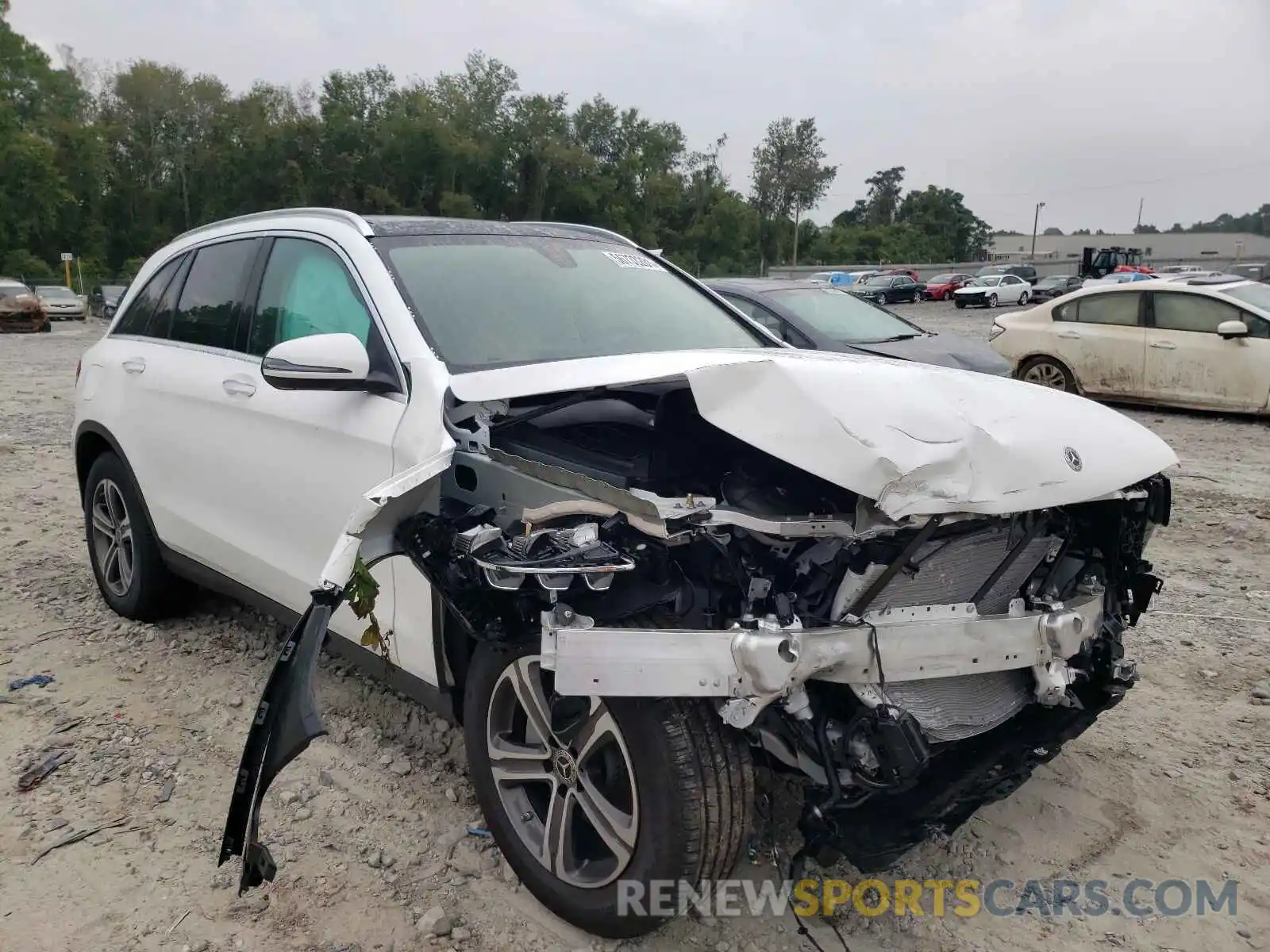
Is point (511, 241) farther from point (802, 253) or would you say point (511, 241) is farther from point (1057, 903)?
point (802, 253)

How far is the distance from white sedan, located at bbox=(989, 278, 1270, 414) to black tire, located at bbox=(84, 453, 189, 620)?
27.8ft

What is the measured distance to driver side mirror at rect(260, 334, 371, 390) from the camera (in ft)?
8.79

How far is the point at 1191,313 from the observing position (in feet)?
33.4

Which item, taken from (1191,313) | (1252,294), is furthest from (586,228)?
(1252,294)

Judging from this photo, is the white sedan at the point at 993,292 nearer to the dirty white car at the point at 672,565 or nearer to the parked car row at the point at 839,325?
the parked car row at the point at 839,325

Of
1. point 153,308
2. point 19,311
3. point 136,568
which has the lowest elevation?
point 136,568

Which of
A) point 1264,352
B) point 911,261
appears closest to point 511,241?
point 1264,352

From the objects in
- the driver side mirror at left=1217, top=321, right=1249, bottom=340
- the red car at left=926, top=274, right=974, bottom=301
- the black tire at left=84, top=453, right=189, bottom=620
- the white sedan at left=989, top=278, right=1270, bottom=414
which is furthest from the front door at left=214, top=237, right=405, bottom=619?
the red car at left=926, top=274, right=974, bottom=301

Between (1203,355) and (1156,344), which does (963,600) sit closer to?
(1203,355)

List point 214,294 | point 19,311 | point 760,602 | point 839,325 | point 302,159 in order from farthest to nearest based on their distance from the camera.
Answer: point 302,159, point 19,311, point 839,325, point 214,294, point 760,602

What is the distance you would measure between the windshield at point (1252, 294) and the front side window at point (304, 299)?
10050mm

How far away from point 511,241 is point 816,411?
1.91m

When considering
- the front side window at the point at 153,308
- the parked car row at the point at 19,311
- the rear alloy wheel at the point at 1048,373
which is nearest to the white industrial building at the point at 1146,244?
the parked car row at the point at 19,311

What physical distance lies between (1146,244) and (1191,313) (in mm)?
97749
